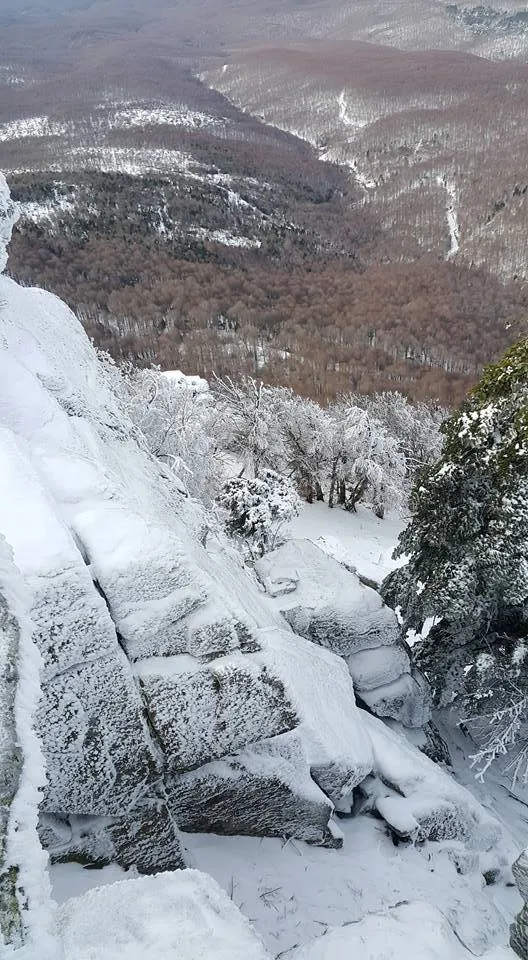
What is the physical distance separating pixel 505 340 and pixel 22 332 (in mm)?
90933

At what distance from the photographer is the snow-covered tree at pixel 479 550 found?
925cm

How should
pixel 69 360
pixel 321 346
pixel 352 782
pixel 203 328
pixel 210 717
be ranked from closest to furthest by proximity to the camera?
1. pixel 210 717
2. pixel 352 782
3. pixel 69 360
4. pixel 321 346
5. pixel 203 328

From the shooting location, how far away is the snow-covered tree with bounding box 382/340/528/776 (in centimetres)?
925

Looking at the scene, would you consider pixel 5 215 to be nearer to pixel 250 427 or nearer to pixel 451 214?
pixel 250 427

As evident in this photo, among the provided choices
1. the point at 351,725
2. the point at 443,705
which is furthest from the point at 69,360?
the point at 443,705

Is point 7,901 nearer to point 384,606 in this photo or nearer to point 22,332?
point 22,332

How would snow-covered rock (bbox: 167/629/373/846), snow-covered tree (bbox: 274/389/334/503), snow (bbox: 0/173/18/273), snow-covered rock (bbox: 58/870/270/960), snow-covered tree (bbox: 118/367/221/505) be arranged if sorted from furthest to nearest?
snow-covered tree (bbox: 274/389/334/503), snow-covered tree (bbox: 118/367/221/505), snow (bbox: 0/173/18/273), snow-covered rock (bbox: 167/629/373/846), snow-covered rock (bbox: 58/870/270/960)

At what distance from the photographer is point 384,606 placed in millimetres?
10680

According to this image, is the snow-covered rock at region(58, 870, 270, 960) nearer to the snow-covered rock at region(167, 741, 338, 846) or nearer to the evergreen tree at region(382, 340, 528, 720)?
the snow-covered rock at region(167, 741, 338, 846)

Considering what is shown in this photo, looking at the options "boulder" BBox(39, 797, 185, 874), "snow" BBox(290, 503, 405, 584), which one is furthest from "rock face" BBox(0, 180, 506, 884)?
"snow" BBox(290, 503, 405, 584)

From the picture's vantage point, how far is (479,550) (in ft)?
31.8

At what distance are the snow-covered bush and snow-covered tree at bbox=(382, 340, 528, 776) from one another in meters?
8.06

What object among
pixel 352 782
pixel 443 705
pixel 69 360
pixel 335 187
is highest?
pixel 335 187

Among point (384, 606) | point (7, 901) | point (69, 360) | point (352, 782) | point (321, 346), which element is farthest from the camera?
point (321, 346)
